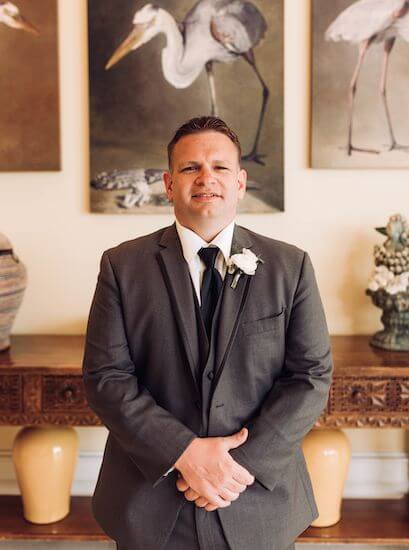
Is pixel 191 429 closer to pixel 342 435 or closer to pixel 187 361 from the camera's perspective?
pixel 187 361

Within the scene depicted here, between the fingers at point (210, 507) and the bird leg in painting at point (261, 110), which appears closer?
the fingers at point (210, 507)

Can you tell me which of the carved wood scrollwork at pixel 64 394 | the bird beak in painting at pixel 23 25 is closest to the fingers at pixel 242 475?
the carved wood scrollwork at pixel 64 394

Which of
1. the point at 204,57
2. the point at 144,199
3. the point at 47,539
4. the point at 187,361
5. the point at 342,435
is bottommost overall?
the point at 47,539

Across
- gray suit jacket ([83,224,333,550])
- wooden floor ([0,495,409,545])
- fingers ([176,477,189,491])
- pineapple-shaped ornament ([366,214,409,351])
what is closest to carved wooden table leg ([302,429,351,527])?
wooden floor ([0,495,409,545])

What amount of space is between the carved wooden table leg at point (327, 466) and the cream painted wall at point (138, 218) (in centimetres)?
46

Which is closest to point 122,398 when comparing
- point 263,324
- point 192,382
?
point 192,382

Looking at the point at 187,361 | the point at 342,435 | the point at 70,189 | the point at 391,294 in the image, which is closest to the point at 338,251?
the point at 391,294

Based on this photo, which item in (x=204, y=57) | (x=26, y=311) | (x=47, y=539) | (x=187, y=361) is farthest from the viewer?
(x=26, y=311)

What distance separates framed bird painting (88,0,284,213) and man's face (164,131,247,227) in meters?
1.14

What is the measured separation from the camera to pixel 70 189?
9.15ft

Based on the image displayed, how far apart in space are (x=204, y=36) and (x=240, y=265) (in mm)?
1521

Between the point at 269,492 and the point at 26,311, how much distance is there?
1.70m

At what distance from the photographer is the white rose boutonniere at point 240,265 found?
156 centimetres

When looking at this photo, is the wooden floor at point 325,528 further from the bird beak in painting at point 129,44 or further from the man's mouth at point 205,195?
the bird beak in painting at point 129,44
